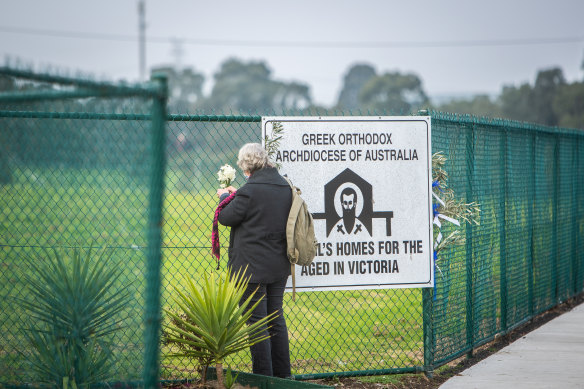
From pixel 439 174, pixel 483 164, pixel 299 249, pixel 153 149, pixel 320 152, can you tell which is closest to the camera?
pixel 153 149

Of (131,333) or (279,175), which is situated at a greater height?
(279,175)

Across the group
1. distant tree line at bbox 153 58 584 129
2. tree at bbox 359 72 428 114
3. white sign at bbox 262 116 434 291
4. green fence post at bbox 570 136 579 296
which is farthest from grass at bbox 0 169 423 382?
tree at bbox 359 72 428 114

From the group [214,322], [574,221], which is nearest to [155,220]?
[214,322]

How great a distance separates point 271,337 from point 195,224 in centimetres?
175

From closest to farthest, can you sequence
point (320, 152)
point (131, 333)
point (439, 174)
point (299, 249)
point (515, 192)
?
point (131, 333) < point (299, 249) < point (320, 152) < point (439, 174) < point (515, 192)

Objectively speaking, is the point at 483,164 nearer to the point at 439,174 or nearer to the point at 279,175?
the point at 439,174

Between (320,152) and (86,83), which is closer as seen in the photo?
(86,83)

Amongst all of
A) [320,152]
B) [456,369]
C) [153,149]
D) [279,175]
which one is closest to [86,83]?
[153,149]

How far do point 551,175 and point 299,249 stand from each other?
5.08m

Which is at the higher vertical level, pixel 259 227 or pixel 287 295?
pixel 259 227

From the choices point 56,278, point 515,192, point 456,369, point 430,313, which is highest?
point 515,192

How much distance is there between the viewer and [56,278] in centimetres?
424

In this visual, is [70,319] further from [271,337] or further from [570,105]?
[570,105]

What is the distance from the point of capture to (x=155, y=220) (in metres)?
3.29
